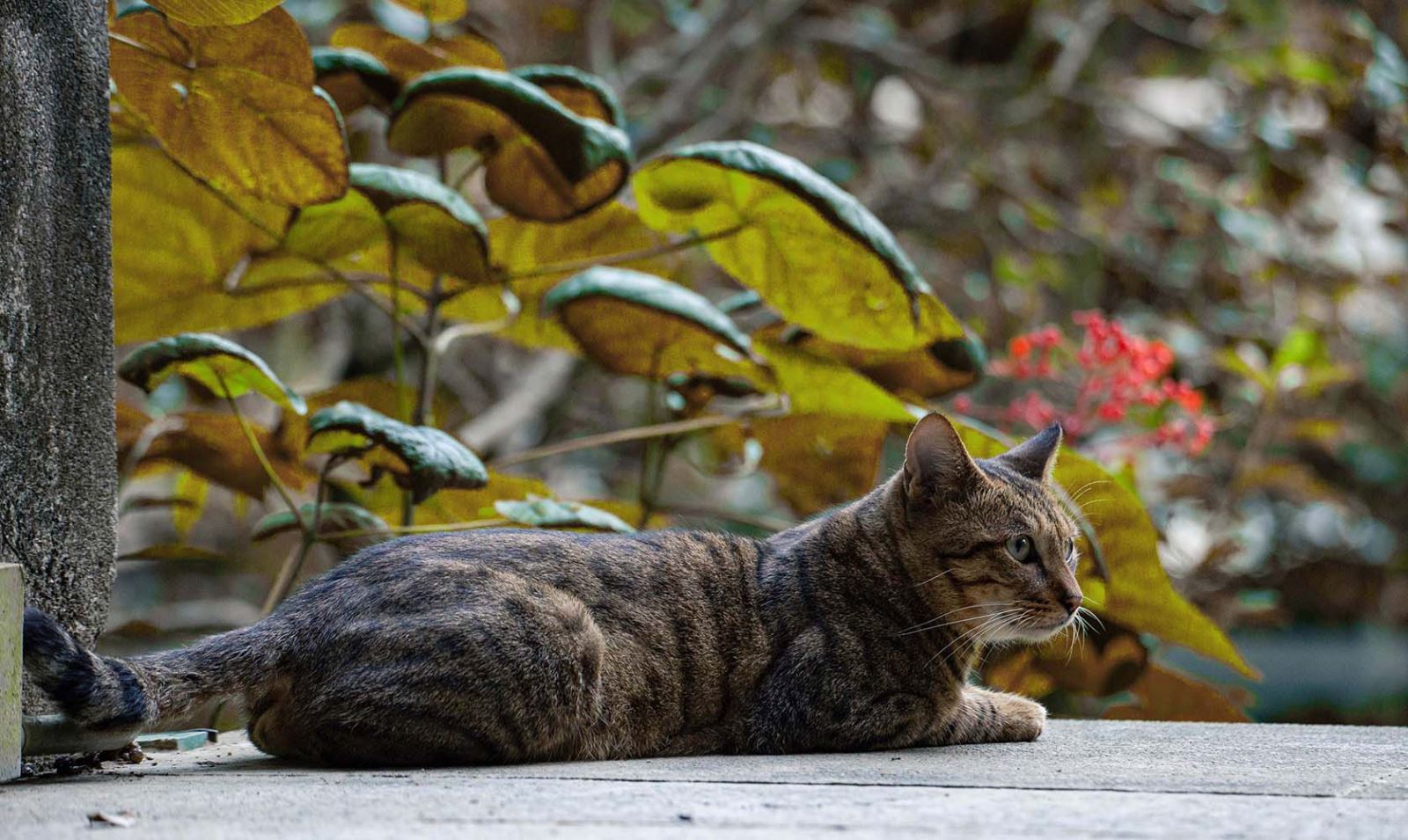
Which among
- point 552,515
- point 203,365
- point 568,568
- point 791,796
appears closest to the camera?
point 791,796

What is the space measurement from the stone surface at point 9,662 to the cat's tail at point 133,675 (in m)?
0.03

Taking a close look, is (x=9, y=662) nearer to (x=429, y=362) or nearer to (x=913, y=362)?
(x=429, y=362)

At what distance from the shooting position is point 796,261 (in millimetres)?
2643

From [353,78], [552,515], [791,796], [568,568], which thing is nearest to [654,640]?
[568,568]

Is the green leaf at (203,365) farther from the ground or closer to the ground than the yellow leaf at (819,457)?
farther from the ground

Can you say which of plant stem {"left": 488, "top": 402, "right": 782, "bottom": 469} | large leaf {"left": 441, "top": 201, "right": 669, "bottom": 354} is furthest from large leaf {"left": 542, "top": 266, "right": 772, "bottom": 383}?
large leaf {"left": 441, "top": 201, "right": 669, "bottom": 354}

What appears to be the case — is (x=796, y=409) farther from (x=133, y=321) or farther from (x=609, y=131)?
(x=133, y=321)

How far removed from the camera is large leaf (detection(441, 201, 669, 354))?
10.1 feet

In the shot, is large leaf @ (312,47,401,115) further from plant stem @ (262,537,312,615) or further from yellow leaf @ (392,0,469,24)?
plant stem @ (262,537,312,615)

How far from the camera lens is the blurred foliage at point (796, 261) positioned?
98.4 inches

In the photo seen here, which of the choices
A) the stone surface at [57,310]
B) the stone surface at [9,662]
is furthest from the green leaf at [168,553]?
the stone surface at [9,662]

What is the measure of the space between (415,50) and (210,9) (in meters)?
0.76

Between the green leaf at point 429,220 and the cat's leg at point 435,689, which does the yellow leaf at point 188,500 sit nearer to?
the green leaf at point 429,220

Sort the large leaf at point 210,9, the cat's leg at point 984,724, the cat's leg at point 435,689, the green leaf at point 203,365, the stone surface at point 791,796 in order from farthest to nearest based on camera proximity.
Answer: the cat's leg at point 984,724 → the green leaf at point 203,365 → the large leaf at point 210,9 → the cat's leg at point 435,689 → the stone surface at point 791,796
